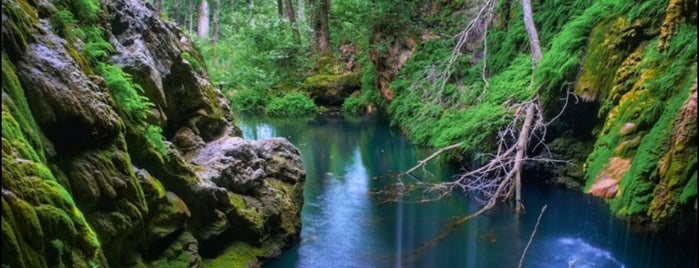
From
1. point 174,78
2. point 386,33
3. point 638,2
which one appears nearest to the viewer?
point 174,78

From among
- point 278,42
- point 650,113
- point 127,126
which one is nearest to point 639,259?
point 650,113

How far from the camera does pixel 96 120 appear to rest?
5.50m

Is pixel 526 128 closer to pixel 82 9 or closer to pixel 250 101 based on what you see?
pixel 82 9

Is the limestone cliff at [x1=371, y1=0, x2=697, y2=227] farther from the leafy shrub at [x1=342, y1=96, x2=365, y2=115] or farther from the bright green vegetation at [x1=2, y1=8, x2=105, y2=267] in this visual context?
the leafy shrub at [x1=342, y1=96, x2=365, y2=115]

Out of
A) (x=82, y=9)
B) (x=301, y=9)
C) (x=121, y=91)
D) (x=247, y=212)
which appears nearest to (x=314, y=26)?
(x=301, y=9)

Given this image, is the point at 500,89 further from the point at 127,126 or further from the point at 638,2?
the point at 127,126

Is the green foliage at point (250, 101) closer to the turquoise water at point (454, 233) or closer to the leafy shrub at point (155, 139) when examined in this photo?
the turquoise water at point (454, 233)

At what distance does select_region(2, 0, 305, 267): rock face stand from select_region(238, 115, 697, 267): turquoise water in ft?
3.10

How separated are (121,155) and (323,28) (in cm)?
2319

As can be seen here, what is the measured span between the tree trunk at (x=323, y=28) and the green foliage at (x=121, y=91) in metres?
21.4

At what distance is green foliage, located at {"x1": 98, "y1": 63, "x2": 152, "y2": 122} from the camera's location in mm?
6477

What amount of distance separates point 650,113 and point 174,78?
271 inches

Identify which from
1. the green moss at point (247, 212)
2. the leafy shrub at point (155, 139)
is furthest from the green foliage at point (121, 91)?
the green moss at point (247, 212)

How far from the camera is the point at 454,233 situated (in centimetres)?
1022
